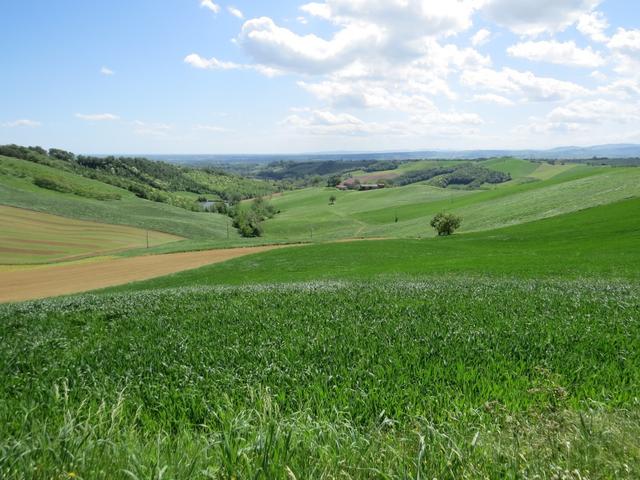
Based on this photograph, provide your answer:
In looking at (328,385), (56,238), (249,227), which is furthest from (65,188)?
(328,385)

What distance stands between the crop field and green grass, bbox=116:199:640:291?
35617 millimetres

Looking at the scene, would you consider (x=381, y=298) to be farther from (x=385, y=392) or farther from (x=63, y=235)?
(x=63, y=235)

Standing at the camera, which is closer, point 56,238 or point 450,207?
point 56,238

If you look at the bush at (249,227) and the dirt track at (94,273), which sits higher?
the dirt track at (94,273)

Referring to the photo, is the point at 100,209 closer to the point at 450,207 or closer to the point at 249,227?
the point at 249,227

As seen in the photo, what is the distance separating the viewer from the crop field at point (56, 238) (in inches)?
2499

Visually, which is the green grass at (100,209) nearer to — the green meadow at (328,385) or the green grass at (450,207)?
the green grass at (450,207)

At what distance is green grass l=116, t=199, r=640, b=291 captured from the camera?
101 ft

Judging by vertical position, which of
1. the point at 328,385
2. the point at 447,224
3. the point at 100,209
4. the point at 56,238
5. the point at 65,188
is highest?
the point at 328,385

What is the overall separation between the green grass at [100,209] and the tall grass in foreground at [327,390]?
76.4 m

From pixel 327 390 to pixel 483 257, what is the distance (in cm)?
3847

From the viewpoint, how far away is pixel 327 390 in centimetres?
626

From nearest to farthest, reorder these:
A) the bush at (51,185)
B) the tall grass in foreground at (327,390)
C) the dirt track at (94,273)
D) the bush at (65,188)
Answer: the tall grass in foreground at (327,390) → the dirt track at (94,273) → the bush at (51,185) → the bush at (65,188)

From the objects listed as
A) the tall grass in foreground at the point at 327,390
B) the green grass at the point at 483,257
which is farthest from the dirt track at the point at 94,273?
the tall grass in foreground at the point at 327,390
